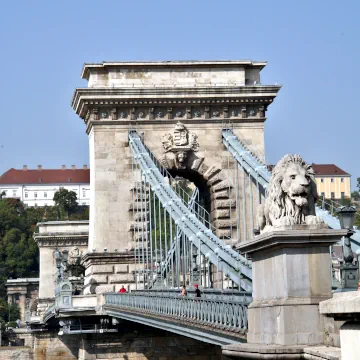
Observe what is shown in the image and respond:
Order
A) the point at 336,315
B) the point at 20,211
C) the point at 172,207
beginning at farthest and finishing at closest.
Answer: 1. the point at 20,211
2. the point at 172,207
3. the point at 336,315

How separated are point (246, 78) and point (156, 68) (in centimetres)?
305

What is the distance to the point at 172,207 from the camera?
29812 millimetres

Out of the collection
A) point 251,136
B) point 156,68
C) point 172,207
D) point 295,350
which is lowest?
point 295,350

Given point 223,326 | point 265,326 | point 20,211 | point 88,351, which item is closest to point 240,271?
point 223,326

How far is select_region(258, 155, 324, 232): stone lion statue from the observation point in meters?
11.8

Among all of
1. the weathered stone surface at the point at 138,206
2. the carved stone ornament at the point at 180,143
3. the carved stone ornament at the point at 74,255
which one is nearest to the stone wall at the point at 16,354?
the carved stone ornament at the point at 74,255

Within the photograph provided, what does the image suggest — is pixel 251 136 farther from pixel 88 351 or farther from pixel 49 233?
pixel 49 233

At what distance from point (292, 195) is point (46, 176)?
568 ft

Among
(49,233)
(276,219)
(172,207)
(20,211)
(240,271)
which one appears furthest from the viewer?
(20,211)

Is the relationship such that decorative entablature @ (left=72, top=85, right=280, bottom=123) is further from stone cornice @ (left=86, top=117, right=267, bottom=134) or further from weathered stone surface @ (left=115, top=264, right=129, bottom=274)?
weathered stone surface @ (left=115, top=264, right=129, bottom=274)

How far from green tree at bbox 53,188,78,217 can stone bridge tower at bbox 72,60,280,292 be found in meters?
130

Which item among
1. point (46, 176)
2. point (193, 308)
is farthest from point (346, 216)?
point (46, 176)

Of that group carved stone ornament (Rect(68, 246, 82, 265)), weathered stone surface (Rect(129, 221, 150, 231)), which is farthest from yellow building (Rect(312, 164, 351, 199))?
weathered stone surface (Rect(129, 221, 150, 231))

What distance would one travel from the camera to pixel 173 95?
3506 cm
